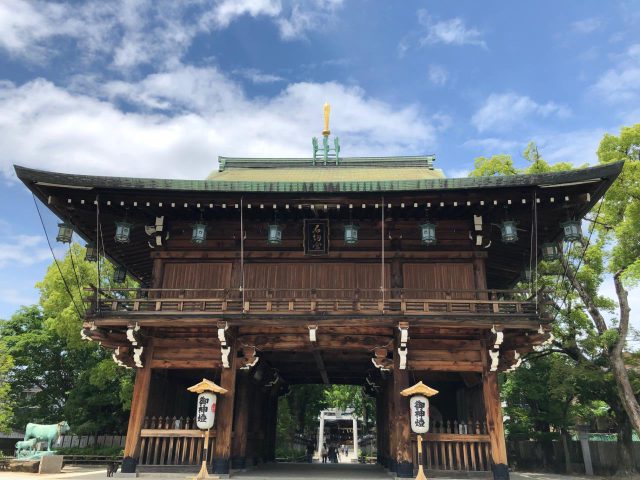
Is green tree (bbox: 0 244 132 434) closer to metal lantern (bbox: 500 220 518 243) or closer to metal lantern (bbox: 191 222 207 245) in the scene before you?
metal lantern (bbox: 191 222 207 245)

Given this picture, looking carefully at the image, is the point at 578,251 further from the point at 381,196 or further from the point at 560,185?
the point at 381,196

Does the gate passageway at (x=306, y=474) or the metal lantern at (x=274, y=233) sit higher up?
the metal lantern at (x=274, y=233)

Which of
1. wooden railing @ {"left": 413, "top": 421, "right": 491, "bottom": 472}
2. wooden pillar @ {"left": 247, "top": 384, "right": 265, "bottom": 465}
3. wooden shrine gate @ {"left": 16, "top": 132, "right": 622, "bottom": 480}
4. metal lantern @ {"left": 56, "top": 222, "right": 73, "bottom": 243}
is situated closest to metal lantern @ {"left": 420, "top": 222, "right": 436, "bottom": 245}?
wooden shrine gate @ {"left": 16, "top": 132, "right": 622, "bottom": 480}

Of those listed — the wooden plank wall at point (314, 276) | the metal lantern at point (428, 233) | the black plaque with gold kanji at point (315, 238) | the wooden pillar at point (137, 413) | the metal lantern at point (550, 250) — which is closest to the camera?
the wooden pillar at point (137, 413)

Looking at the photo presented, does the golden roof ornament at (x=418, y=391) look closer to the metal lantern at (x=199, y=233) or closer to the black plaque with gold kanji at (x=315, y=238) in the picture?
the black plaque with gold kanji at (x=315, y=238)

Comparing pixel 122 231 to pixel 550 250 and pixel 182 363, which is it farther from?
pixel 550 250

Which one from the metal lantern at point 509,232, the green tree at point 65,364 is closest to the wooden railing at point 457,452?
the metal lantern at point 509,232

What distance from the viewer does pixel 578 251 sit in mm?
26516

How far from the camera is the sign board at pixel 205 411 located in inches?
554

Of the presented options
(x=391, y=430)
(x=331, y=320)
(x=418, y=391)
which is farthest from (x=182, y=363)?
(x=391, y=430)

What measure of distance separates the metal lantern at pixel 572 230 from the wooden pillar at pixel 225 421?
450 inches

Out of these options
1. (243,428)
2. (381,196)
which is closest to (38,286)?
(243,428)

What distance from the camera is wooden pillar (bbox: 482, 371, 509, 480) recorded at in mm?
13961

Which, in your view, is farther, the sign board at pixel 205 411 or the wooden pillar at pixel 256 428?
the wooden pillar at pixel 256 428
